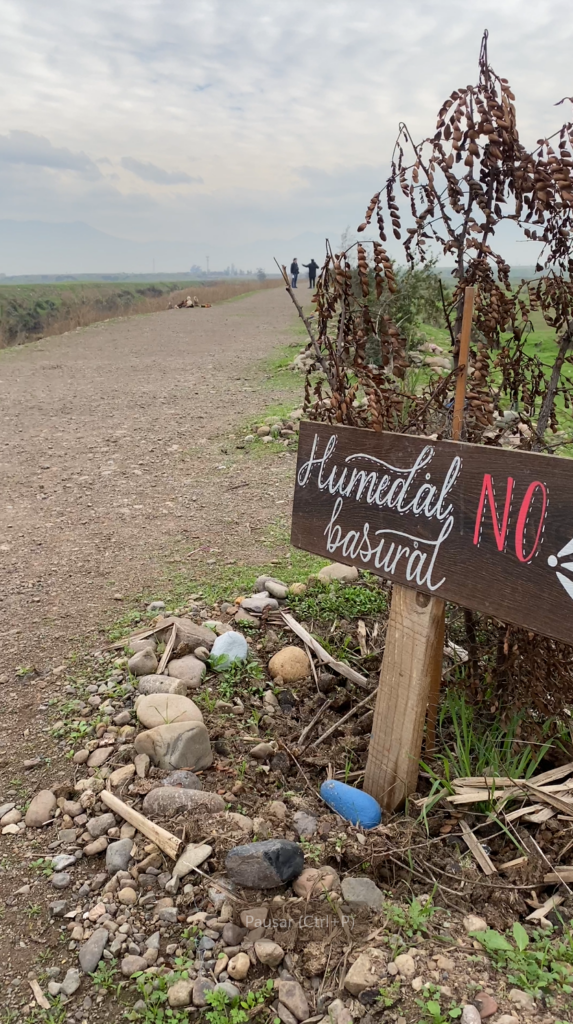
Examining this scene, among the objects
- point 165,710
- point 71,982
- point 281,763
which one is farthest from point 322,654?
point 71,982

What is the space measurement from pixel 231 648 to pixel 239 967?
1457 mm

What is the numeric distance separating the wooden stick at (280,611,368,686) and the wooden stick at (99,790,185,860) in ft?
3.53

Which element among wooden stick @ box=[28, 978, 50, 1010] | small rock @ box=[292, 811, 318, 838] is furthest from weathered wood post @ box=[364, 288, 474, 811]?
wooden stick @ box=[28, 978, 50, 1010]

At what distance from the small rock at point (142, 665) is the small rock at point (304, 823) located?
105 centimetres

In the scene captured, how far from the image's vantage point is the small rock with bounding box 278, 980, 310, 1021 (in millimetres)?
1637

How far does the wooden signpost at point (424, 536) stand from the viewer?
174 centimetres

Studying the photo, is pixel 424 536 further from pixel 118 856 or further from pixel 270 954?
pixel 118 856

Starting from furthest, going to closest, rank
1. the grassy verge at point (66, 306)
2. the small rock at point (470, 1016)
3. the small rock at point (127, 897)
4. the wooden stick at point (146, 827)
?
the grassy verge at point (66, 306) → the wooden stick at point (146, 827) → the small rock at point (127, 897) → the small rock at point (470, 1016)

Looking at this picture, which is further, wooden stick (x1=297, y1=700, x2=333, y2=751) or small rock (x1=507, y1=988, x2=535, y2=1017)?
wooden stick (x1=297, y1=700, x2=333, y2=751)

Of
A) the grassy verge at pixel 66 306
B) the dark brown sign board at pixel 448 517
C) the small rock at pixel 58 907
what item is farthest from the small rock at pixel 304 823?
the grassy verge at pixel 66 306

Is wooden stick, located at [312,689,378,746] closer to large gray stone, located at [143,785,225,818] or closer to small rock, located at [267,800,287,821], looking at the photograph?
small rock, located at [267,800,287,821]

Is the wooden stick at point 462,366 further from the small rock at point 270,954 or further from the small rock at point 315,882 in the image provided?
the small rock at point 270,954

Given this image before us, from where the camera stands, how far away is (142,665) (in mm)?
3023

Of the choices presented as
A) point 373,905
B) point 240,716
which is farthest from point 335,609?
point 373,905
